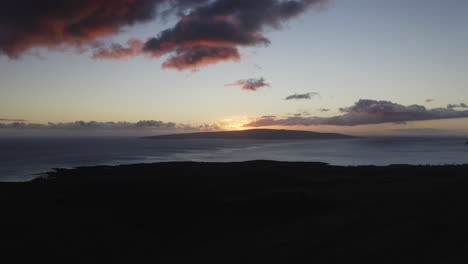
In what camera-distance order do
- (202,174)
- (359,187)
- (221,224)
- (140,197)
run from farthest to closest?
(202,174), (359,187), (140,197), (221,224)

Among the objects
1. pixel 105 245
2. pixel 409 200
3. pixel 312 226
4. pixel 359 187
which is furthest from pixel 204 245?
pixel 359 187

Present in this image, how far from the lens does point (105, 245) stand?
14.6m

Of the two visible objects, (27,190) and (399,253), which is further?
(27,190)

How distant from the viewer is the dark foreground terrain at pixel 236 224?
12.7 m

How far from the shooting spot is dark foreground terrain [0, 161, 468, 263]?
12727 millimetres

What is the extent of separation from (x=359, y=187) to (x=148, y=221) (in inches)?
861

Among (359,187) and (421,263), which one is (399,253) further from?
(359,187)

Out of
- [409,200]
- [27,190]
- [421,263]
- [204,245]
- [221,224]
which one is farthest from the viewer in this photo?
[27,190]

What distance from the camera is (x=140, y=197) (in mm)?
26438

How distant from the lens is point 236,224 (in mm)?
17562

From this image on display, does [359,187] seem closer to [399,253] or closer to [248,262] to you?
[399,253]

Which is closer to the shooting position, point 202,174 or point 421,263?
point 421,263

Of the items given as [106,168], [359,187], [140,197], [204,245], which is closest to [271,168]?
[359,187]

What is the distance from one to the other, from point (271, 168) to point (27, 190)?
34.2 metres
